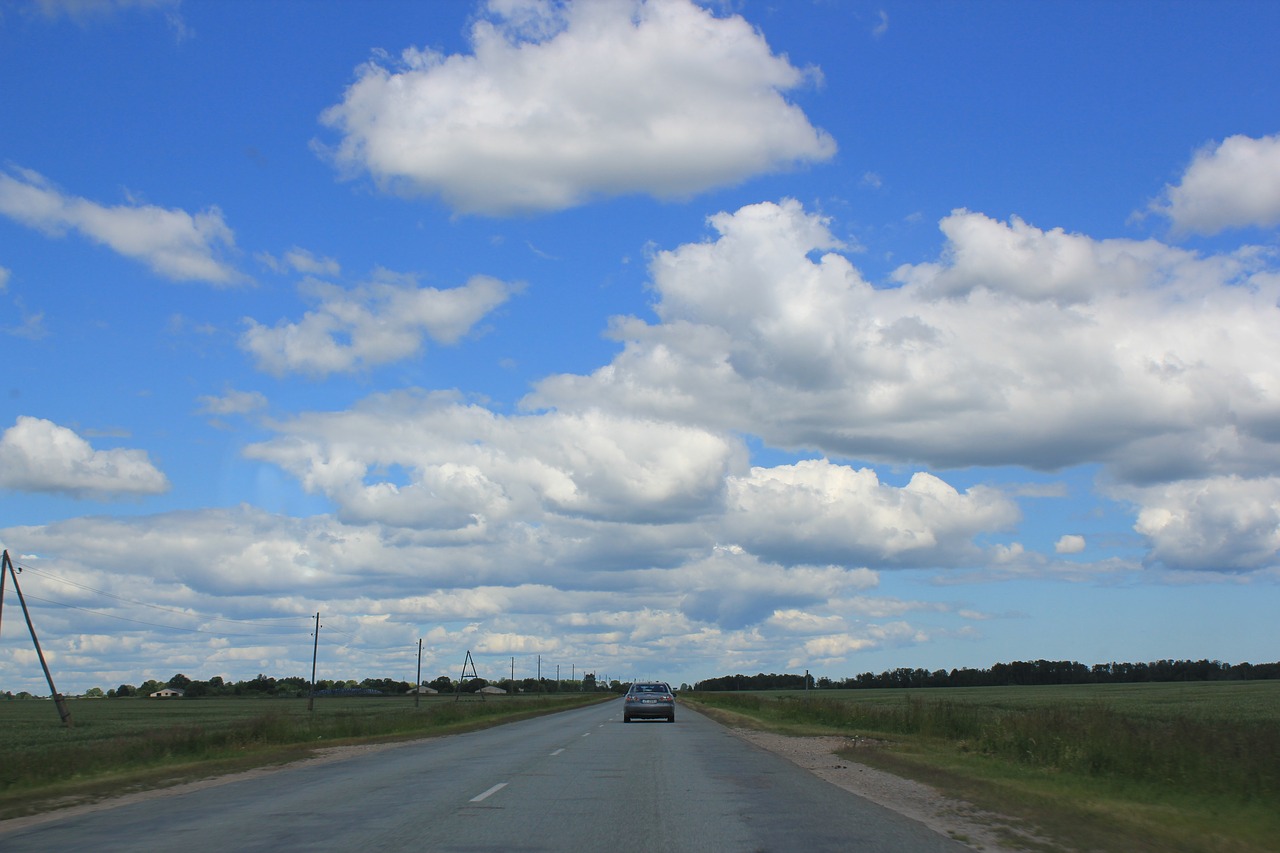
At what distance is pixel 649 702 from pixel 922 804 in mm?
31598

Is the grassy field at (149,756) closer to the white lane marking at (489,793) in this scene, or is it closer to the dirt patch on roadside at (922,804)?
the white lane marking at (489,793)

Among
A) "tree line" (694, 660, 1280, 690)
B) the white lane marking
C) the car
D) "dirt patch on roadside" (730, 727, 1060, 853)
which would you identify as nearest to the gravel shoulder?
"dirt patch on roadside" (730, 727, 1060, 853)

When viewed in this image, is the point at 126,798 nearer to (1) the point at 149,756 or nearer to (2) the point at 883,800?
(1) the point at 149,756

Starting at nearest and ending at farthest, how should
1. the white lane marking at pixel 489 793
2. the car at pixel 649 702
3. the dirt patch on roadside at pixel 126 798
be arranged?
the dirt patch on roadside at pixel 126 798
the white lane marking at pixel 489 793
the car at pixel 649 702

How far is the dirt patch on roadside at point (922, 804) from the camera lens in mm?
11383

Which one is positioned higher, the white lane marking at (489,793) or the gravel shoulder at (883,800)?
the white lane marking at (489,793)

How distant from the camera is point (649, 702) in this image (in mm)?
45406

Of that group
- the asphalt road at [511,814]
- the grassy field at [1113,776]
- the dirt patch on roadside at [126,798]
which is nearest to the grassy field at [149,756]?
the dirt patch on roadside at [126,798]

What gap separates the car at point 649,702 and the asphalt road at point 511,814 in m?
23.9

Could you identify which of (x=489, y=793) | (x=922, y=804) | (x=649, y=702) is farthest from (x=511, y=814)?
(x=649, y=702)

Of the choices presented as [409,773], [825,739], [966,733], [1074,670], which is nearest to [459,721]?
[825,739]

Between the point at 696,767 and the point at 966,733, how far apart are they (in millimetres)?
12496

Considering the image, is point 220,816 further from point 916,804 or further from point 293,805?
point 916,804

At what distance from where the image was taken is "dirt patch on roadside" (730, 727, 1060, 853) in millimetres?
11383
